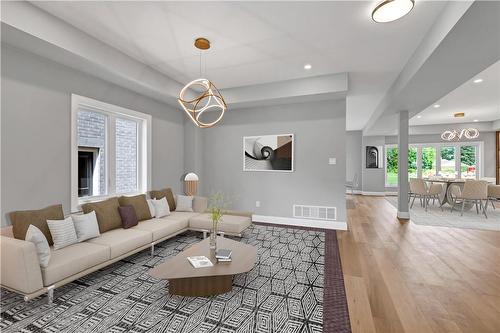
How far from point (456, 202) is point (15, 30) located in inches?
424

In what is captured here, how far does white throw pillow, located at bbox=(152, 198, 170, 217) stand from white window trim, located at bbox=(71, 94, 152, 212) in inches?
32.6

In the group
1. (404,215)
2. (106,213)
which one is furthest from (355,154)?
(106,213)

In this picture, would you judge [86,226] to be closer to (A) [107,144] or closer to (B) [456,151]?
(A) [107,144]

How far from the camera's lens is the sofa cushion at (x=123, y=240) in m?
2.89

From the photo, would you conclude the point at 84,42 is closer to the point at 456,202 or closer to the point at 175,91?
the point at 175,91

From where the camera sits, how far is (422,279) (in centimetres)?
284

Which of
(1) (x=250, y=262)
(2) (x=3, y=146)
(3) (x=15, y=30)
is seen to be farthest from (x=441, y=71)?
(2) (x=3, y=146)

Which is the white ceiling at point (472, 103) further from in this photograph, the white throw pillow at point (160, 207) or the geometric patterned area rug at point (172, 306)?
the white throw pillow at point (160, 207)

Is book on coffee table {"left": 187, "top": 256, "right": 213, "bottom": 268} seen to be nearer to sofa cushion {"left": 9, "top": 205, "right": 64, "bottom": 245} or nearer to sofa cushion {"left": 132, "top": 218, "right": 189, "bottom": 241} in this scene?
sofa cushion {"left": 132, "top": 218, "right": 189, "bottom": 241}

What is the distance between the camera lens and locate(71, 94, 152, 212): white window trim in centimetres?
354

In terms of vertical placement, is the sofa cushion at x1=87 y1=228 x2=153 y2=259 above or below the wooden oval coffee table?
above

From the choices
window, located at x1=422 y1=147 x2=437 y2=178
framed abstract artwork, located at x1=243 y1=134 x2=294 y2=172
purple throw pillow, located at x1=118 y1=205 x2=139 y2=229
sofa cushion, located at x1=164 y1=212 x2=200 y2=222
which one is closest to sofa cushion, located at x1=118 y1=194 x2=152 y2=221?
purple throw pillow, located at x1=118 y1=205 x2=139 y2=229

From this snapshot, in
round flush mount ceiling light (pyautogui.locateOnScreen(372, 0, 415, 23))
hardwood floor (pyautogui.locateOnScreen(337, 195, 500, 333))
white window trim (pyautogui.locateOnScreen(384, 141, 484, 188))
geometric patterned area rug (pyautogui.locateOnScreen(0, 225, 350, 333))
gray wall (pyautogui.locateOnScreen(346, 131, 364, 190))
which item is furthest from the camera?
gray wall (pyautogui.locateOnScreen(346, 131, 364, 190))

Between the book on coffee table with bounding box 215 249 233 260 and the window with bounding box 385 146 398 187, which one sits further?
the window with bounding box 385 146 398 187
